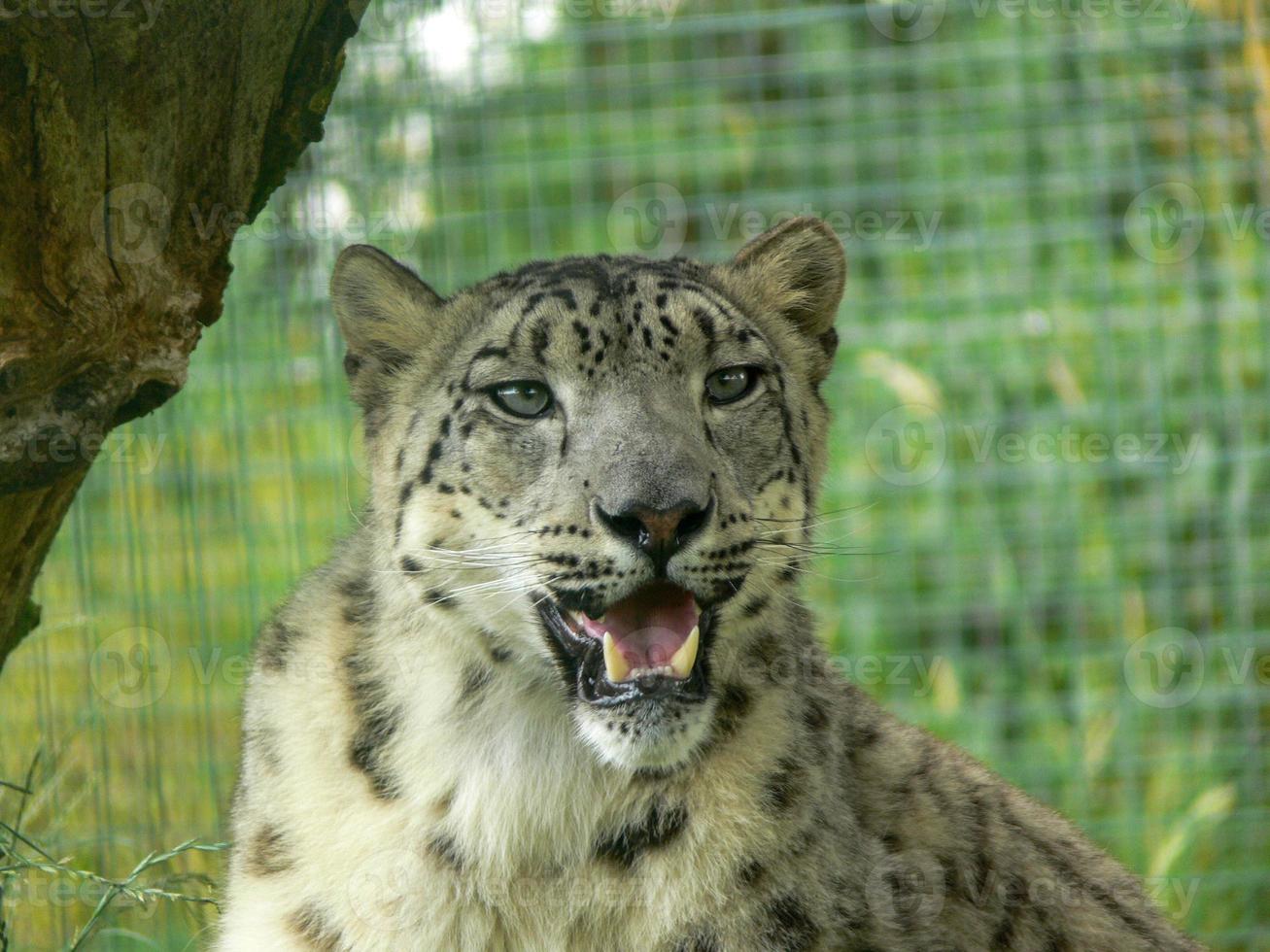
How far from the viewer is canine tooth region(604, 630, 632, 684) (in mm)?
3162

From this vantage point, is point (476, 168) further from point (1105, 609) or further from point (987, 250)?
point (1105, 609)

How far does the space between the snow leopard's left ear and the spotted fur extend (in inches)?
11.3

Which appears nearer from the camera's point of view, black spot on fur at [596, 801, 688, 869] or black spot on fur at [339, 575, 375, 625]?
black spot on fur at [596, 801, 688, 869]

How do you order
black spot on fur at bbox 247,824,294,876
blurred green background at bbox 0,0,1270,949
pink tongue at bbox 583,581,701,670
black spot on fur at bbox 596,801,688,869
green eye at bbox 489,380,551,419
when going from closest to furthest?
pink tongue at bbox 583,581,701,670 < black spot on fur at bbox 596,801,688,869 < black spot on fur at bbox 247,824,294,876 < green eye at bbox 489,380,551,419 < blurred green background at bbox 0,0,1270,949

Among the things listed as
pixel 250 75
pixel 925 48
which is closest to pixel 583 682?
pixel 250 75

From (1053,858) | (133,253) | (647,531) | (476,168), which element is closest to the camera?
(647,531)

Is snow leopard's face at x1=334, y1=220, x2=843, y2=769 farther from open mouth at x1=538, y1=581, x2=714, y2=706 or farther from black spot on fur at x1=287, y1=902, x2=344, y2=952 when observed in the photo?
black spot on fur at x1=287, y1=902, x2=344, y2=952

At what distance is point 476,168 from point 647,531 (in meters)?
4.38

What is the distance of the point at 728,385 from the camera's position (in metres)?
3.61

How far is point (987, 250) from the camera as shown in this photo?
732 cm

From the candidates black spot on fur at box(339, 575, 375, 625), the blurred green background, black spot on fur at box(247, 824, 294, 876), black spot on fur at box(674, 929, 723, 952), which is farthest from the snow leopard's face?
the blurred green background

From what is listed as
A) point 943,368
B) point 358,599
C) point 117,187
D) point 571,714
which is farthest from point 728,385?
point 943,368

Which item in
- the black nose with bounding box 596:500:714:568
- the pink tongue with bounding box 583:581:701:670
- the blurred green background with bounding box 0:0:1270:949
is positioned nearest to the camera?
the black nose with bounding box 596:500:714:568

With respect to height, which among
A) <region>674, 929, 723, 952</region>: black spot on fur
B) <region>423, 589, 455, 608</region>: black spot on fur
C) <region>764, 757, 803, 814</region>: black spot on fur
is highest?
<region>423, 589, 455, 608</region>: black spot on fur
